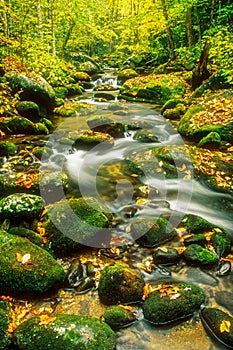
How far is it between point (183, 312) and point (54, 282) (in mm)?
1776

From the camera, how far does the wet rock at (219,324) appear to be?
10.1ft

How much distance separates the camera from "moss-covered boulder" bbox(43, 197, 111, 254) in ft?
14.7

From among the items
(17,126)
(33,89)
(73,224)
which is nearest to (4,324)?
(73,224)

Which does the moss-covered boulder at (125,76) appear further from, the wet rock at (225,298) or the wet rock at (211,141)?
the wet rock at (225,298)

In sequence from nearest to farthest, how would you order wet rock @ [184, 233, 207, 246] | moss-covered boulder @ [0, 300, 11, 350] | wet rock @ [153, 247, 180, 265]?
1. moss-covered boulder @ [0, 300, 11, 350]
2. wet rock @ [153, 247, 180, 265]
3. wet rock @ [184, 233, 207, 246]

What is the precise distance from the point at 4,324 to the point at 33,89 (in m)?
9.88

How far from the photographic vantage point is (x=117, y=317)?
3.33 m

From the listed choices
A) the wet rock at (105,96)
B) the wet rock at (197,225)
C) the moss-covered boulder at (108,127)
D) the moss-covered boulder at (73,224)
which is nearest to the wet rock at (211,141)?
the moss-covered boulder at (108,127)

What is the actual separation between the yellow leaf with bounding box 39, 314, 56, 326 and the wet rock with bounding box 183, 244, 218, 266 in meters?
2.30

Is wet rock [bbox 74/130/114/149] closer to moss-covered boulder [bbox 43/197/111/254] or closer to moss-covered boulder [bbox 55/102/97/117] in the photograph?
moss-covered boulder [bbox 55/102/97/117]

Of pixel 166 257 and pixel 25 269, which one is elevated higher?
pixel 25 269

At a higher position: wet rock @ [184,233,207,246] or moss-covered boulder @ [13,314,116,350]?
moss-covered boulder @ [13,314,116,350]

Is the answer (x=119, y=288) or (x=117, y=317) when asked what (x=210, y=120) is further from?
(x=117, y=317)

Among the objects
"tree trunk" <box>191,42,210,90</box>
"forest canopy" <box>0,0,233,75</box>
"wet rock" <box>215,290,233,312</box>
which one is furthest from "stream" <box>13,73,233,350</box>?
"forest canopy" <box>0,0,233,75</box>
